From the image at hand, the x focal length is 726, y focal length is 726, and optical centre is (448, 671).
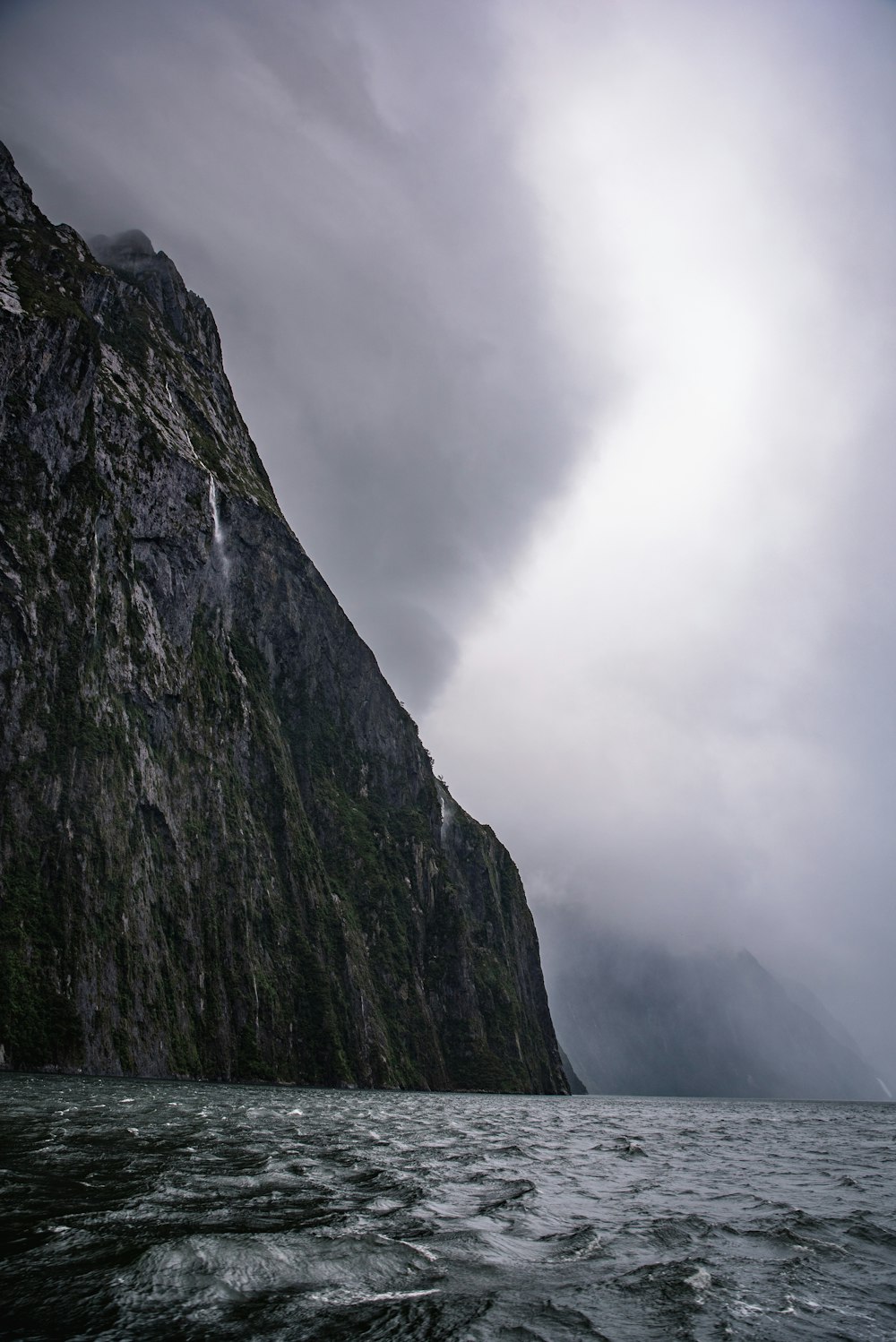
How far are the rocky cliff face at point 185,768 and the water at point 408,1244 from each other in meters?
56.8

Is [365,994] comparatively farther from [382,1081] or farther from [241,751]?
[241,751]

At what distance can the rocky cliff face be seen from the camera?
74375 mm

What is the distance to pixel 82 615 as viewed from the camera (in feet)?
280

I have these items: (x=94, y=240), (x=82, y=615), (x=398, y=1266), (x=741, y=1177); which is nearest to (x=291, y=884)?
(x=82, y=615)

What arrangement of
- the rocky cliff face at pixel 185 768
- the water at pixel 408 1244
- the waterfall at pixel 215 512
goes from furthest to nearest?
1. the waterfall at pixel 215 512
2. the rocky cliff face at pixel 185 768
3. the water at pixel 408 1244

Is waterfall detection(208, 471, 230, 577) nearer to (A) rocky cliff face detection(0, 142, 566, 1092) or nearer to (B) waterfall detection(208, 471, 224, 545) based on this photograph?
(B) waterfall detection(208, 471, 224, 545)

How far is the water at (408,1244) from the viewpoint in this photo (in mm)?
7652

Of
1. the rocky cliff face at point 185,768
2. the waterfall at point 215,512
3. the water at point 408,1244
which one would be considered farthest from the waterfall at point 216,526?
the water at point 408,1244

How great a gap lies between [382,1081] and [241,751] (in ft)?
179

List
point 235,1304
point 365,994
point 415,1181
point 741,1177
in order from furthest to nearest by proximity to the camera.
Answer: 1. point 365,994
2. point 741,1177
3. point 415,1181
4. point 235,1304

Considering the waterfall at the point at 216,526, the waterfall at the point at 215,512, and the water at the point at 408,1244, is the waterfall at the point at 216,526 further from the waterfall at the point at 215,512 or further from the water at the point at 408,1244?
the water at the point at 408,1244

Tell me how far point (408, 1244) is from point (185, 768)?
95254 millimetres

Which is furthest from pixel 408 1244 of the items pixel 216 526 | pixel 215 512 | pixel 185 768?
pixel 215 512

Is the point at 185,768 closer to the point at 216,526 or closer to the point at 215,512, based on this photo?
the point at 216,526
